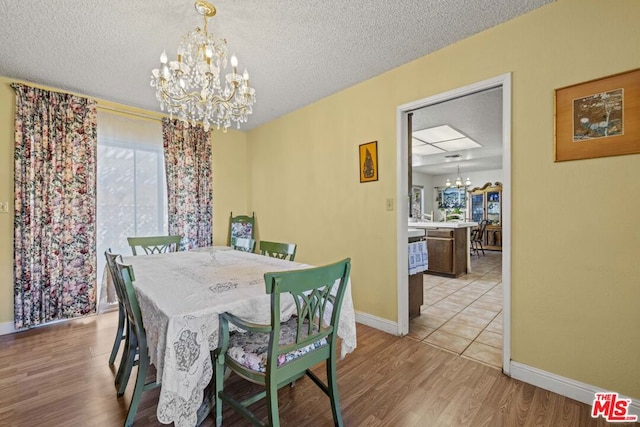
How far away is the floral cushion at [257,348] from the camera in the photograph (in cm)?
129

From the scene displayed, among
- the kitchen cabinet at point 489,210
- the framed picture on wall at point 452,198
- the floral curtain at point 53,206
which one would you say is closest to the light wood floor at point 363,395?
the floral curtain at point 53,206

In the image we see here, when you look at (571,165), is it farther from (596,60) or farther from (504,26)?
(504,26)

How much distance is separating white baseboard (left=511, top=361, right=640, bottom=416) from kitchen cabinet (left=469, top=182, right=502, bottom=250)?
6843 millimetres

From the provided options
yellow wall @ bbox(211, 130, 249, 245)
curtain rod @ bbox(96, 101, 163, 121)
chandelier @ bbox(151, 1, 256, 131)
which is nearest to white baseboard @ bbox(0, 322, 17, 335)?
yellow wall @ bbox(211, 130, 249, 245)

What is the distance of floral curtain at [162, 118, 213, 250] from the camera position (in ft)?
12.1

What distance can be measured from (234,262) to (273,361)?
117 centimetres

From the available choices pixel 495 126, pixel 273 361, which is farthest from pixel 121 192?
pixel 495 126

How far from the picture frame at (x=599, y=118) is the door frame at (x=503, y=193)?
0.28 meters

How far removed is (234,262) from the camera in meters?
2.23

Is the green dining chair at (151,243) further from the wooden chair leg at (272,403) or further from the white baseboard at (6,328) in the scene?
the wooden chair leg at (272,403)

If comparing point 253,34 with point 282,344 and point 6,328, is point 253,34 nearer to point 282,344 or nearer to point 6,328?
point 282,344

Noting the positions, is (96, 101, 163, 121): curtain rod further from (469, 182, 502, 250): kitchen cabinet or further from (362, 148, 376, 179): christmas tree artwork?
→ (469, 182, 502, 250): kitchen cabinet

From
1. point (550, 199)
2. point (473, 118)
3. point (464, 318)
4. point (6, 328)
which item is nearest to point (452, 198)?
point (473, 118)

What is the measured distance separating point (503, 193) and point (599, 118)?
64 cm
